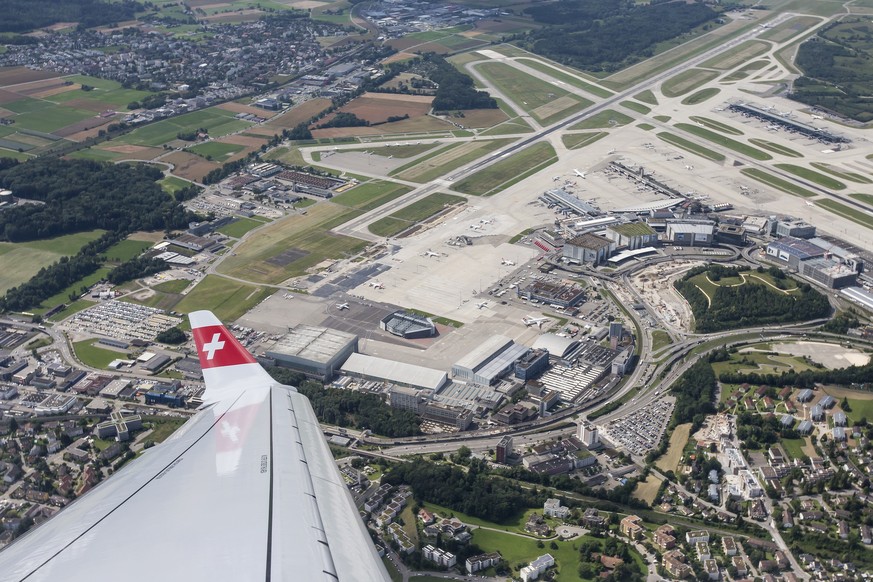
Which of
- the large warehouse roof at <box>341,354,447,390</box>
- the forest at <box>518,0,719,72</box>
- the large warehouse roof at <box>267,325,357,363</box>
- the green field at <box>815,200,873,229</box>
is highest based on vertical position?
the forest at <box>518,0,719,72</box>

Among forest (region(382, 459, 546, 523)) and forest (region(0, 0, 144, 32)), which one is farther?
forest (region(0, 0, 144, 32))

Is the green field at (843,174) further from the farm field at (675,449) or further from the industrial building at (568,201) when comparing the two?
the farm field at (675,449)

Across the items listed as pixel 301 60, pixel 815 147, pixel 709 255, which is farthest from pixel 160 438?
pixel 301 60

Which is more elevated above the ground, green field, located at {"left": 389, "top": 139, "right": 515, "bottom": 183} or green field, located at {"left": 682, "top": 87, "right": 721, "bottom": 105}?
green field, located at {"left": 682, "top": 87, "right": 721, "bottom": 105}

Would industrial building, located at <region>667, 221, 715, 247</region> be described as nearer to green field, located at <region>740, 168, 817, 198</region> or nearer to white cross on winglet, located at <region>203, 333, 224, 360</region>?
green field, located at <region>740, 168, 817, 198</region>

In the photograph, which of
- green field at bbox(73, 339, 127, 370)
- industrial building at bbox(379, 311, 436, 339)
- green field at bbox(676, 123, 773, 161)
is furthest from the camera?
green field at bbox(676, 123, 773, 161)

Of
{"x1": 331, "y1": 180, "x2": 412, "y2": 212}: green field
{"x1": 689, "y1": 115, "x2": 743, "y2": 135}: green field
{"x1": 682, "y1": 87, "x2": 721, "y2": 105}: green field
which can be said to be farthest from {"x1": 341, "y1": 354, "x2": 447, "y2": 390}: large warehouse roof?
{"x1": 682, "y1": 87, "x2": 721, "y2": 105}: green field

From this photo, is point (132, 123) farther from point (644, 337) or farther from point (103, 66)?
point (644, 337)

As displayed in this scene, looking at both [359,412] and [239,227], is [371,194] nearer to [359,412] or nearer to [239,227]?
[239,227]
